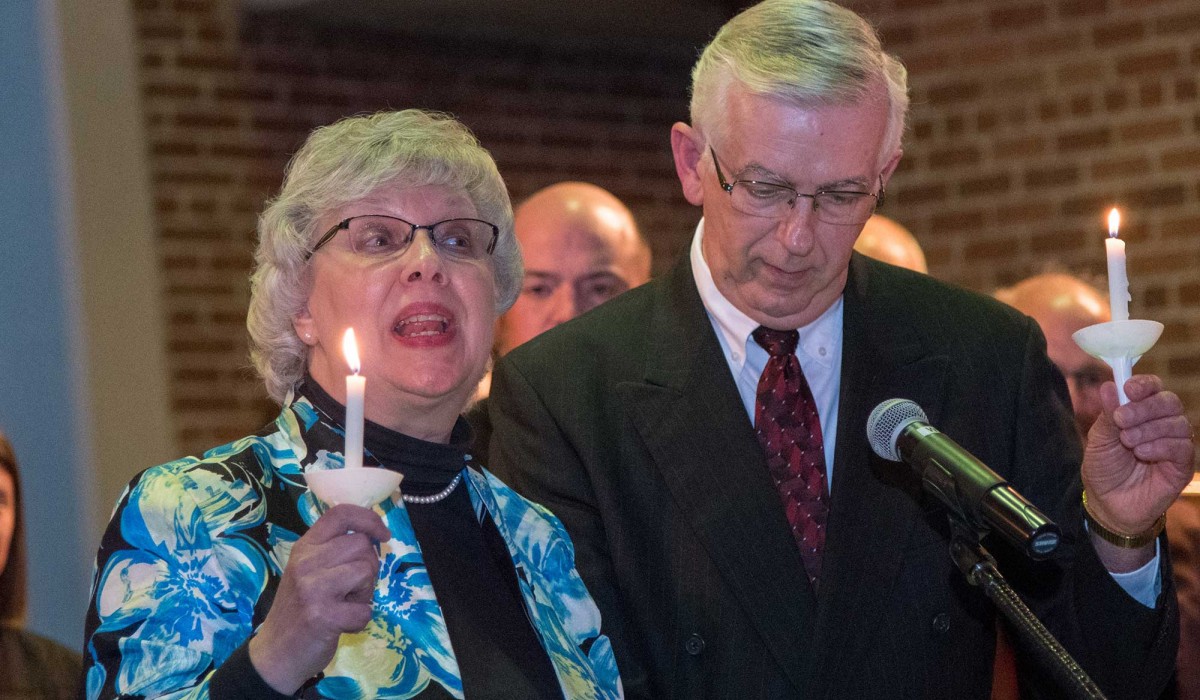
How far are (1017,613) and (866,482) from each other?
682 millimetres

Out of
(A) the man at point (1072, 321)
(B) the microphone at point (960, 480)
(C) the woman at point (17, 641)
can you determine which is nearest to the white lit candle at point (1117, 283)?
(B) the microphone at point (960, 480)

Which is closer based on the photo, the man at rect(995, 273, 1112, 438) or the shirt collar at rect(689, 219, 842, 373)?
the shirt collar at rect(689, 219, 842, 373)

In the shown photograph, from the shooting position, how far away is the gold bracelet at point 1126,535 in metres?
2.44

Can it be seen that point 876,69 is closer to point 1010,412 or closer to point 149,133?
point 1010,412

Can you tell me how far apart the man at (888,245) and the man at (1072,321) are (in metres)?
0.26

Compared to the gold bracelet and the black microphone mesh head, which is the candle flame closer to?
the black microphone mesh head

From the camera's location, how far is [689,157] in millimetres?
2795

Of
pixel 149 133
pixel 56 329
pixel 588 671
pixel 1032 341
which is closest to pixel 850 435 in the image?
pixel 1032 341

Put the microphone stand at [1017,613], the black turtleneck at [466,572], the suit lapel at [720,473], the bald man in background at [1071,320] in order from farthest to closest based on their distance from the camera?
1. the bald man in background at [1071,320]
2. the suit lapel at [720,473]
3. the black turtleneck at [466,572]
4. the microphone stand at [1017,613]

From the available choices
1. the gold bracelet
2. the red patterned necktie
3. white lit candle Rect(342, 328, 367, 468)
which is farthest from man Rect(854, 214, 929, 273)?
white lit candle Rect(342, 328, 367, 468)

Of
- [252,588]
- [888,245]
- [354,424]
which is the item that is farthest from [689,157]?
[888,245]

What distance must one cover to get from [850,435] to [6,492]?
228 cm

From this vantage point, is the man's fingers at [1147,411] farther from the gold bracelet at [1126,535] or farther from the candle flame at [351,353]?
the candle flame at [351,353]

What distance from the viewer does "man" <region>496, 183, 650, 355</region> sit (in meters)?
4.29
